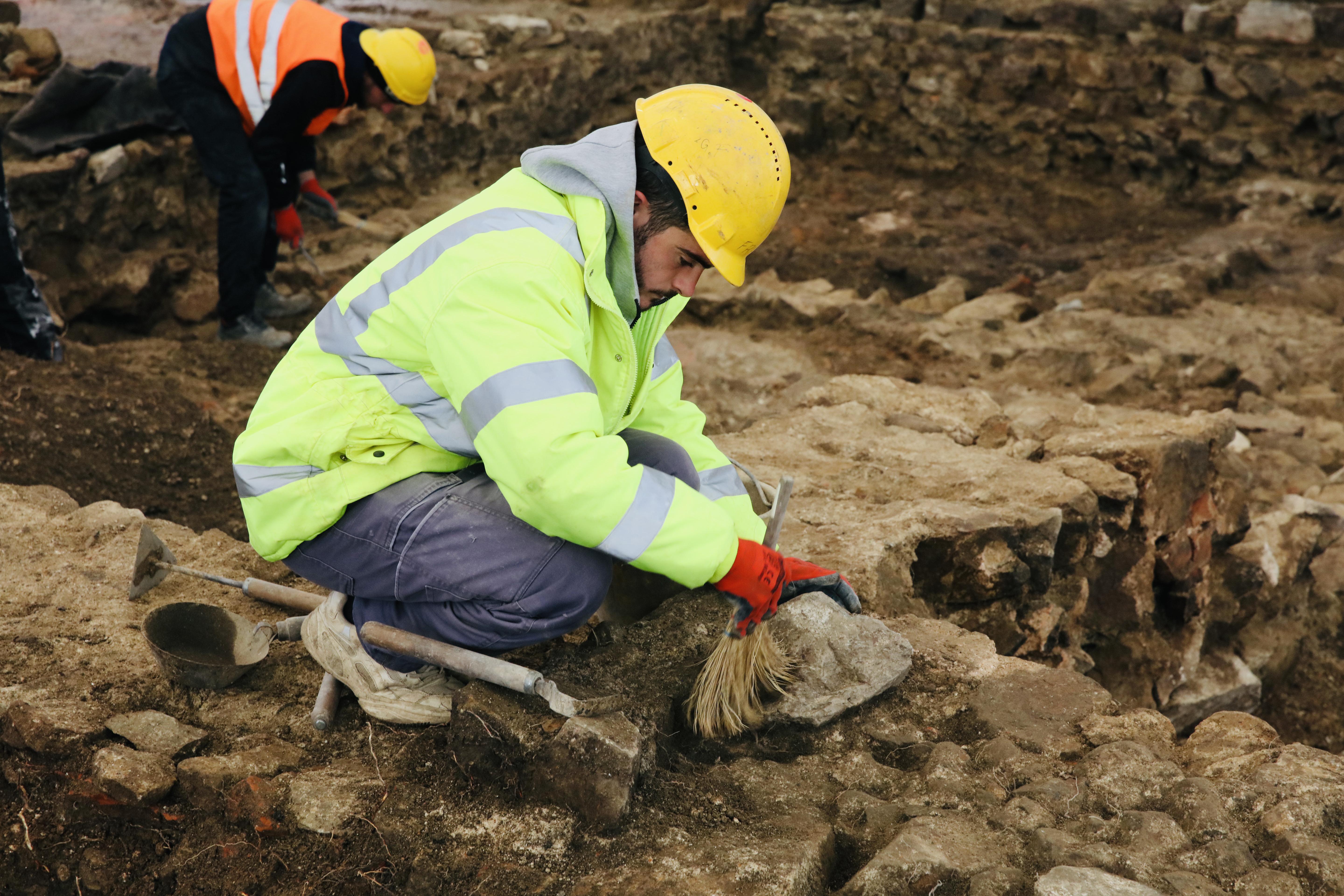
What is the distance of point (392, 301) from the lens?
2.03 metres

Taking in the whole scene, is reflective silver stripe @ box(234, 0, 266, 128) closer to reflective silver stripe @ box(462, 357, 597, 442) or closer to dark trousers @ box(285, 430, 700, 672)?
dark trousers @ box(285, 430, 700, 672)

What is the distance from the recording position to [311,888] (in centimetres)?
201

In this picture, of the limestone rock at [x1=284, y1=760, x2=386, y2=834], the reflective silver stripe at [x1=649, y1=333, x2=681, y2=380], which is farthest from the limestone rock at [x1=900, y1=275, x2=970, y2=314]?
the limestone rock at [x1=284, y1=760, x2=386, y2=834]

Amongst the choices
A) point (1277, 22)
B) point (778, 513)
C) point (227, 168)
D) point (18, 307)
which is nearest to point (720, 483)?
point (778, 513)

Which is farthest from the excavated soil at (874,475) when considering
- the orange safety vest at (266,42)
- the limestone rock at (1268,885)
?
the orange safety vest at (266,42)

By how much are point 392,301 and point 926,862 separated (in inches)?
56.5

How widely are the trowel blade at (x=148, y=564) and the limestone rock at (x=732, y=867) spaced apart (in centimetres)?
160

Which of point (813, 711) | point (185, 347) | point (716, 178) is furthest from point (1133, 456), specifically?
point (185, 347)

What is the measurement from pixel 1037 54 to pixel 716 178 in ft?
22.6

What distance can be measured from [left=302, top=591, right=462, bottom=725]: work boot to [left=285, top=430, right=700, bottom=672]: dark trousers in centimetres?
3

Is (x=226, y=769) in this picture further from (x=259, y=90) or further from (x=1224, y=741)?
(x=259, y=90)

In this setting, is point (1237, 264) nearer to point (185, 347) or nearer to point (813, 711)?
point (813, 711)

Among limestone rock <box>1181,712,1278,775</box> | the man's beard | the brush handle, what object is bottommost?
limestone rock <box>1181,712,1278,775</box>

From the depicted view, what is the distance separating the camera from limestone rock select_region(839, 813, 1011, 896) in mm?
1863
